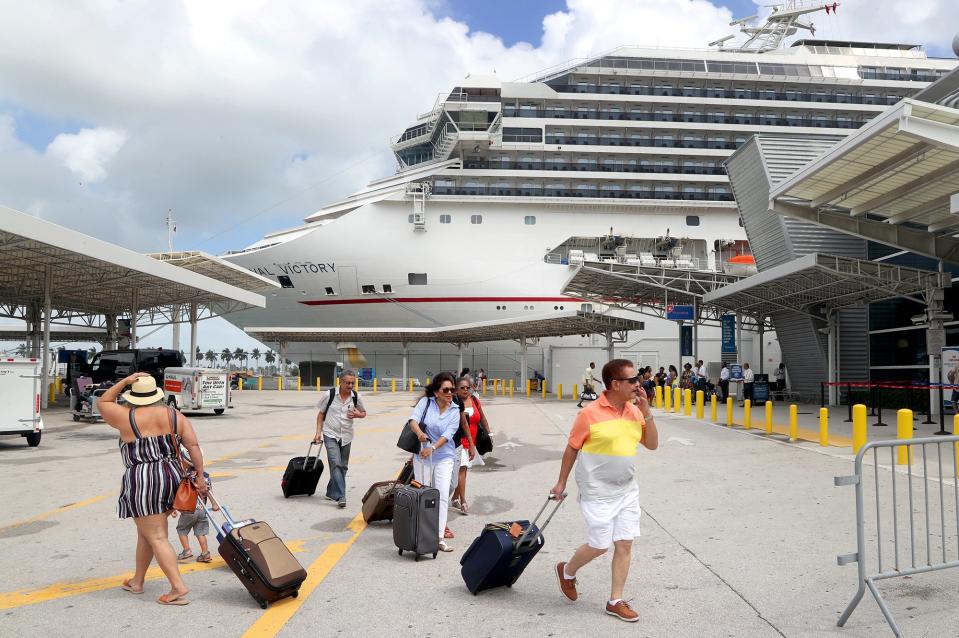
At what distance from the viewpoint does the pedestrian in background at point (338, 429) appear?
295 inches

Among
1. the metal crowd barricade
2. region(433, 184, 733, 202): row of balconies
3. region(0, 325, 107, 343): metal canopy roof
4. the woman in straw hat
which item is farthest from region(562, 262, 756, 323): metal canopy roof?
region(0, 325, 107, 343): metal canopy roof

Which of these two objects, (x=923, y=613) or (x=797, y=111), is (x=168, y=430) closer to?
(x=923, y=613)

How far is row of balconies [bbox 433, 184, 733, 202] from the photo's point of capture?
119 feet

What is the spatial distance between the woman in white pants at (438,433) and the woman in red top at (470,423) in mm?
754

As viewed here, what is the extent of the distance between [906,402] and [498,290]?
18034 mm

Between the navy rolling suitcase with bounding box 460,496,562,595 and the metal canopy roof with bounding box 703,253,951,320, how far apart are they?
45.1ft

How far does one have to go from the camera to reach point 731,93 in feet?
134

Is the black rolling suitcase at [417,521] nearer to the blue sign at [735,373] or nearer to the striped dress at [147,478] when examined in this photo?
the striped dress at [147,478]

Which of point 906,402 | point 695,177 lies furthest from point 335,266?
point 906,402

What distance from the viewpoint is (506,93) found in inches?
1551

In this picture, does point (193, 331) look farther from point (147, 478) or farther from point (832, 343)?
point (147, 478)

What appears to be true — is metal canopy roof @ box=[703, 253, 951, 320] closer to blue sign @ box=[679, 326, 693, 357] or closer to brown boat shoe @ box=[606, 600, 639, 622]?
blue sign @ box=[679, 326, 693, 357]

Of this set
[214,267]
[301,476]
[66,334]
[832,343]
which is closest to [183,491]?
[301,476]

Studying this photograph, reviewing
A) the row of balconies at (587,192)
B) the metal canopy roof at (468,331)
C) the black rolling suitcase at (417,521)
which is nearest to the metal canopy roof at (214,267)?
the metal canopy roof at (468,331)
